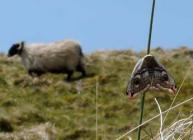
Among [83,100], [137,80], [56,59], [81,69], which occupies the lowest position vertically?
[81,69]

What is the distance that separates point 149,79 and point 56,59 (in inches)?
691

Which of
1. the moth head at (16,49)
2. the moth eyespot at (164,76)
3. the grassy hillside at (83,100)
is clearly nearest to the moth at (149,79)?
the moth eyespot at (164,76)

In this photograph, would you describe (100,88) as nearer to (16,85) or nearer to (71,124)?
(16,85)

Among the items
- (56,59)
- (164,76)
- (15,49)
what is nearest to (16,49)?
(15,49)

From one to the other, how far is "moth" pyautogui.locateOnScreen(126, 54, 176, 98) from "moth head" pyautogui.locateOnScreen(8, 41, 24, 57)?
1884 cm

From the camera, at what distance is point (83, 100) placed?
15.6 metres

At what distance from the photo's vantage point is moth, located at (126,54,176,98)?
238 cm

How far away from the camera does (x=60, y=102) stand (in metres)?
15.6

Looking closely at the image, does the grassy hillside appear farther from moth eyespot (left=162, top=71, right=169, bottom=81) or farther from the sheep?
moth eyespot (left=162, top=71, right=169, bottom=81)

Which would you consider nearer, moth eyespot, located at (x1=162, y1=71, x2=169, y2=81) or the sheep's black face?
moth eyespot, located at (x1=162, y1=71, x2=169, y2=81)

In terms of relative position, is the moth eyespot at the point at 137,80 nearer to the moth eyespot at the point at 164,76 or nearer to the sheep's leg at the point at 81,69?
the moth eyespot at the point at 164,76

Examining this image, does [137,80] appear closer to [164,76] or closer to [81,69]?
[164,76]

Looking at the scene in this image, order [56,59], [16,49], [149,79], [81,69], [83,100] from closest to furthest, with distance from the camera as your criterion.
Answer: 1. [149,79]
2. [83,100]
3. [81,69]
4. [56,59]
5. [16,49]

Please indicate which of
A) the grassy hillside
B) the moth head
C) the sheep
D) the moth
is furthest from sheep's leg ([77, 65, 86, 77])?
the moth
